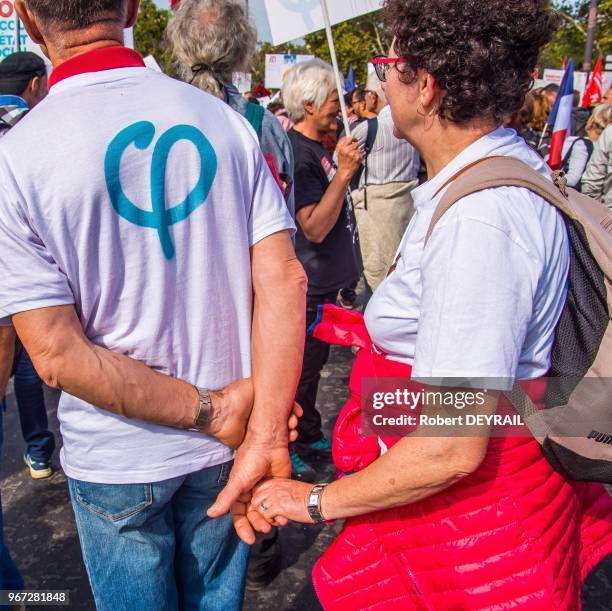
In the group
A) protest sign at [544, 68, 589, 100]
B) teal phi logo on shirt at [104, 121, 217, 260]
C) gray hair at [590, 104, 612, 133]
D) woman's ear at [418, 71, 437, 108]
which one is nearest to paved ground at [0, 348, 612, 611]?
teal phi logo on shirt at [104, 121, 217, 260]

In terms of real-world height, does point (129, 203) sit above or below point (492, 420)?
Result: above

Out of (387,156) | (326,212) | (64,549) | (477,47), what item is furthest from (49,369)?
(387,156)

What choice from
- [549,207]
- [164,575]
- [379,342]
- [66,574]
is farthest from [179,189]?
[66,574]

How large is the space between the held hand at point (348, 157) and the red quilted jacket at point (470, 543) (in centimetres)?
166

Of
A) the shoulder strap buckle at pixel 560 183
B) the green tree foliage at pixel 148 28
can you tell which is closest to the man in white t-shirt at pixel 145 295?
the shoulder strap buckle at pixel 560 183

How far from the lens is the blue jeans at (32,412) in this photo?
295 cm

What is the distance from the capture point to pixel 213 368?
1.32 meters

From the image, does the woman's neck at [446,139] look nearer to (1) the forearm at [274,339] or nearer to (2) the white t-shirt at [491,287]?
(2) the white t-shirt at [491,287]

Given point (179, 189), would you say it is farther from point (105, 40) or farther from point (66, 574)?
point (66, 574)

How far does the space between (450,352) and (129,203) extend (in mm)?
657

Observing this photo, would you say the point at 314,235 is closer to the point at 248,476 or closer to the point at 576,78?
the point at 248,476

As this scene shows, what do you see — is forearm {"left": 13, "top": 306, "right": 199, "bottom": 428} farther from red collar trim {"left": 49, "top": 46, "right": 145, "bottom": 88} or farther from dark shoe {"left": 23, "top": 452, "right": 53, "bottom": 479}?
dark shoe {"left": 23, "top": 452, "right": 53, "bottom": 479}

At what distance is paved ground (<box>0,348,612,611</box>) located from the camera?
7.54 feet

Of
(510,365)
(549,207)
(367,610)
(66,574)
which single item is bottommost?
(66,574)
